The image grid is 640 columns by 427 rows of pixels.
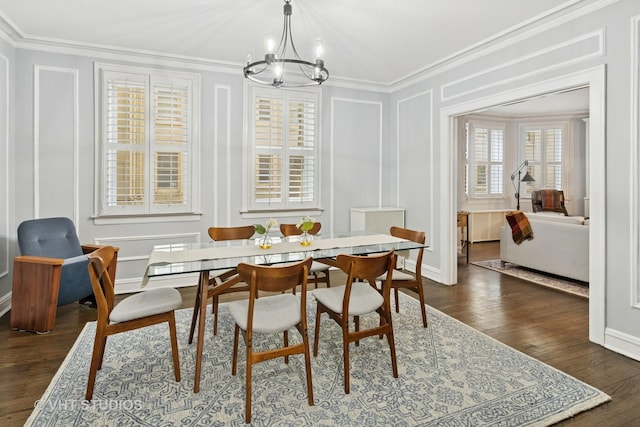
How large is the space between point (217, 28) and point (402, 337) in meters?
3.35

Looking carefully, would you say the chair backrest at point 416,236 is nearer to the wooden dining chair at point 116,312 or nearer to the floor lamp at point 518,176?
the wooden dining chair at point 116,312

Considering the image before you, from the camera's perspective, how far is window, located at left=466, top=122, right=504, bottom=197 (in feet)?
26.4

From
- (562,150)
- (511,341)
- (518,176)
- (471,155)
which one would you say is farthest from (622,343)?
(562,150)

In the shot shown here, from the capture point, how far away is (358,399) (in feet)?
7.11

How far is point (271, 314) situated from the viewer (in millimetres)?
2260

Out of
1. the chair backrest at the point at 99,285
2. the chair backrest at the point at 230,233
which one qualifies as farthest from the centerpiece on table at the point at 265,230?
the chair backrest at the point at 99,285

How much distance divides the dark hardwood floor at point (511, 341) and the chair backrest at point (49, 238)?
23.6 inches

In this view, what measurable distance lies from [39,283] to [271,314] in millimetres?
2264

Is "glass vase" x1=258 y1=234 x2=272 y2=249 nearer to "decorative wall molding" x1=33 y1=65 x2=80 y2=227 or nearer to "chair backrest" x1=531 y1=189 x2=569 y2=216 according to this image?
"decorative wall molding" x1=33 y1=65 x2=80 y2=227

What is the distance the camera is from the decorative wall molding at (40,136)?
386 centimetres

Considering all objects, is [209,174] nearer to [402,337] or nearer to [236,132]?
[236,132]

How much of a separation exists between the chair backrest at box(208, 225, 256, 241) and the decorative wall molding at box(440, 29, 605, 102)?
2.93m

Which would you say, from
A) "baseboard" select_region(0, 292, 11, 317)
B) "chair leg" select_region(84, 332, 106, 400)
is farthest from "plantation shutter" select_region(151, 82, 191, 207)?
"chair leg" select_region(84, 332, 106, 400)

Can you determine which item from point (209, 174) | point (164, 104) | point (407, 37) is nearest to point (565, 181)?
point (407, 37)
